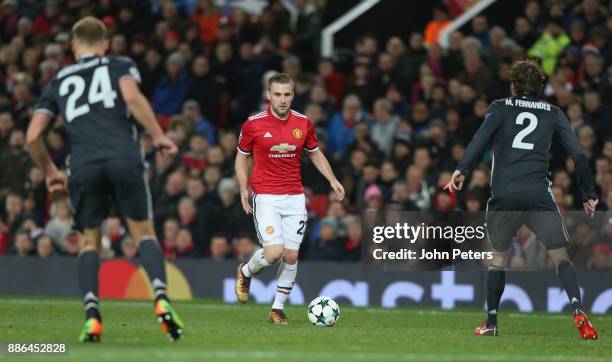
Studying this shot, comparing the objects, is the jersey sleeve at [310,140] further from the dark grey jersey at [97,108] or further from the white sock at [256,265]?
the dark grey jersey at [97,108]

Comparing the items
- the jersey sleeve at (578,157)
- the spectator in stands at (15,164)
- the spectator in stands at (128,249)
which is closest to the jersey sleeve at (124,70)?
the jersey sleeve at (578,157)

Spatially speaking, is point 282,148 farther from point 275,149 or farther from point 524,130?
point 524,130

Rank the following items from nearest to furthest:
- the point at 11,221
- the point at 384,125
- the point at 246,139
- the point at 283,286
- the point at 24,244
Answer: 1. the point at 283,286
2. the point at 246,139
3. the point at 24,244
4. the point at 384,125
5. the point at 11,221

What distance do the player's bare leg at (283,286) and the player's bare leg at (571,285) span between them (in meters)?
2.47

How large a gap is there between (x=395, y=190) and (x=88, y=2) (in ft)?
30.0

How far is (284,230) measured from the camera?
1212 centimetres

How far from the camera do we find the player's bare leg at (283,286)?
11982 millimetres

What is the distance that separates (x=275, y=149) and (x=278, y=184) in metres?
0.32

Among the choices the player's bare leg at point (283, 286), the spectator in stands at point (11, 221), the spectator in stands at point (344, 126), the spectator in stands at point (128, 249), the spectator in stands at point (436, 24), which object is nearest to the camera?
the player's bare leg at point (283, 286)

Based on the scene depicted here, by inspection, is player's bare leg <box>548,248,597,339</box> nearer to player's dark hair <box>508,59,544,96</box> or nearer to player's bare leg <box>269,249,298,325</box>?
player's dark hair <box>508,59,544,96</box>

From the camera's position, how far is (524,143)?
36.1ft

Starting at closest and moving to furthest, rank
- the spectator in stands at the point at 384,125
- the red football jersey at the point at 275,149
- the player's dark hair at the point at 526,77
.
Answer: the player's dark hair at the point at 526,77
the red football jersey at the point at 275,149
the spectator in stands at the point at 384,125

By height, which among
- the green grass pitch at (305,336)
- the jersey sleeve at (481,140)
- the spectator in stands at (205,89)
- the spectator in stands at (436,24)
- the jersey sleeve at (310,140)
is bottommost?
the green grass pitch at (305,336)

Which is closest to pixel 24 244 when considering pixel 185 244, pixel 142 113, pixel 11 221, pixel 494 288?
pixel 11 221
